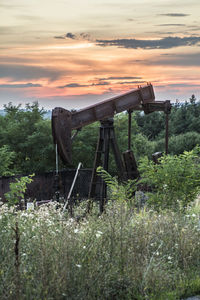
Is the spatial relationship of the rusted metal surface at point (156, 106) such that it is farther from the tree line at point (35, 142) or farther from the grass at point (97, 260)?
the tree line at point (35, 142)

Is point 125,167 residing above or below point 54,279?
below

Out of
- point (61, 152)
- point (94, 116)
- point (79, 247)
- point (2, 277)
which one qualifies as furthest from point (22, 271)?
point (94, 116)

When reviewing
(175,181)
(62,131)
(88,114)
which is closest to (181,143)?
(88,114)

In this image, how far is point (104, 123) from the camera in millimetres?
14094

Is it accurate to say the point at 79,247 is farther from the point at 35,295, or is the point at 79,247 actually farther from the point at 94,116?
the point at 94,116

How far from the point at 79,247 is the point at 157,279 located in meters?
1.10

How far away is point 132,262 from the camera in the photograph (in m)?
5.96

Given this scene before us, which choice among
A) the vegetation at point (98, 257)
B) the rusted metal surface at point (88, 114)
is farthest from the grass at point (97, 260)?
the rusted metal surface at point (88, 114)

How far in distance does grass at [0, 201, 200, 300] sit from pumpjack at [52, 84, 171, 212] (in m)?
5.80

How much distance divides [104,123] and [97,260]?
8.66m

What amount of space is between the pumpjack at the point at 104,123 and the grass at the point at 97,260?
228 inches

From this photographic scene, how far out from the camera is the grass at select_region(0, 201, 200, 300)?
17.0 feet

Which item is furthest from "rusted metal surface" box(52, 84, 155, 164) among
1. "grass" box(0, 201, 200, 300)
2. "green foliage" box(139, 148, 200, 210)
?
"grass" box(0, 201, 200, 300)

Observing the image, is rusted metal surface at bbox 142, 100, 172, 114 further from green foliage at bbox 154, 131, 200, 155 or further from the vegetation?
green foliage at bbox 154, 131, 200, 155
